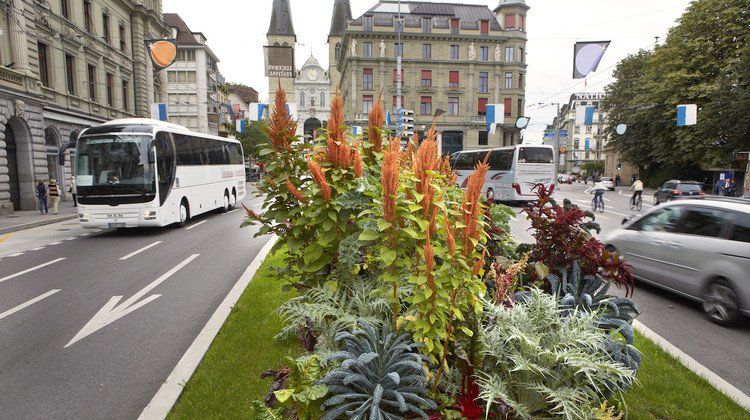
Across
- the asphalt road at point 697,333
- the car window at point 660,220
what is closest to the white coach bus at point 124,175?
the asphalt road at point 697,333

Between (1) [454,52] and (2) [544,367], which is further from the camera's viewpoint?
(1) [454,52]

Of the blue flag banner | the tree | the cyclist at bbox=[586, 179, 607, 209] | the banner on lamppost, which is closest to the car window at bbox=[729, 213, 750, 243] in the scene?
the banner on lamppost

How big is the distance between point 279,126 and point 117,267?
718cm

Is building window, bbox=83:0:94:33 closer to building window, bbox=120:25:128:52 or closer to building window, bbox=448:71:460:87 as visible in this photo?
building window, bbox=120:25:128:52

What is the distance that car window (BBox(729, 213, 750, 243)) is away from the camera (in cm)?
591

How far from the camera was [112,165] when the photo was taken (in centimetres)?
1338

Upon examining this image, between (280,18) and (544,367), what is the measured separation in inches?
4000

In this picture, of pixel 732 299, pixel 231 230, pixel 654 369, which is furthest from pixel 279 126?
pixel 231 230

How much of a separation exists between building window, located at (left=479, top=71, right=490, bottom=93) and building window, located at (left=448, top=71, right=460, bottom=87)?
3.21 metres

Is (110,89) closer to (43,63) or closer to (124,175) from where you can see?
(43,63)

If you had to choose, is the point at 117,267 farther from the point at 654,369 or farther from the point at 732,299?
the point at 732,299

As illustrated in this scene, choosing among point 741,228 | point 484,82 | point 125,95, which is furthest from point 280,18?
point 741,228

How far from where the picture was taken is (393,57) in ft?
195

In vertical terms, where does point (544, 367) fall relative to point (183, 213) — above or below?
above
